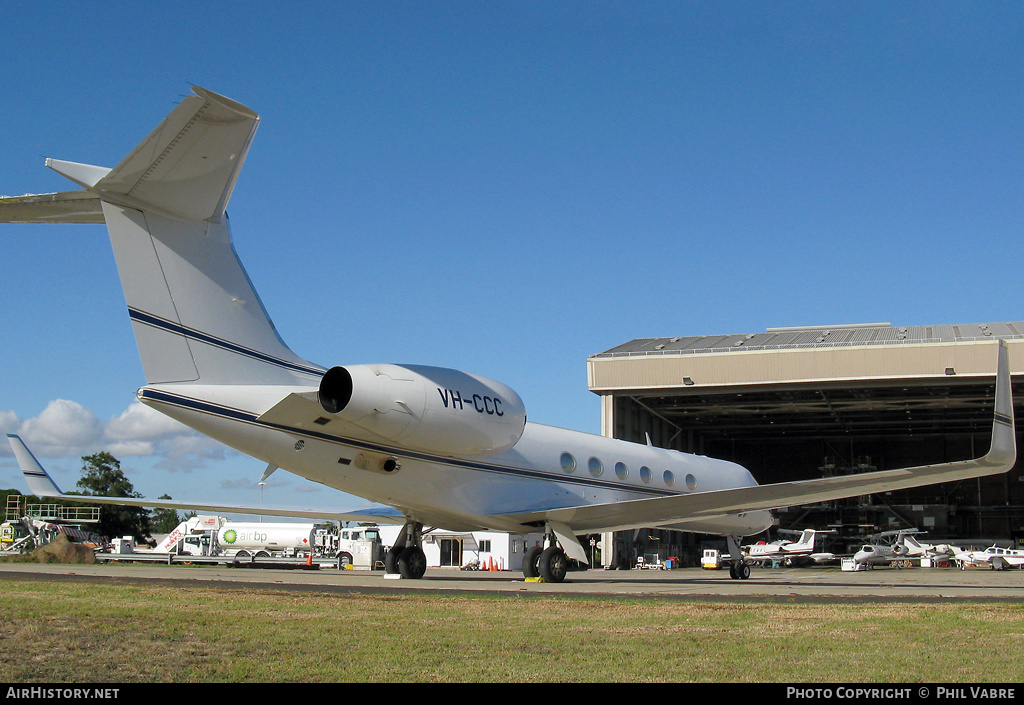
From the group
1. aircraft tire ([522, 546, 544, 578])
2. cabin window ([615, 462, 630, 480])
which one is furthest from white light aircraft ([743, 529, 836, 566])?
aircraft tire ([522, 546, 544, 578])

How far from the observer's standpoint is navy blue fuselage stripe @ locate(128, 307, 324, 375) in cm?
1153

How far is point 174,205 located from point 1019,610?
36.5 ft

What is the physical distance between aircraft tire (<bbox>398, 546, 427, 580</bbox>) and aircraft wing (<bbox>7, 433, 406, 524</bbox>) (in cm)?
71

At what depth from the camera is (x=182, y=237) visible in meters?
11.8

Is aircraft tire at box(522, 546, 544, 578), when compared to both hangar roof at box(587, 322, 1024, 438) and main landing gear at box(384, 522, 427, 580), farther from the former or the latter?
hangar roof at box(587, 322, 1024, 438)

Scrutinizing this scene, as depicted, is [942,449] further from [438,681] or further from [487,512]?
[438,681]

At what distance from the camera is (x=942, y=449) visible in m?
58.1

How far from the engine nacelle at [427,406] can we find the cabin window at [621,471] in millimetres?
4956

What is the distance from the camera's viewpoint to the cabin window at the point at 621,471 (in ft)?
63.5

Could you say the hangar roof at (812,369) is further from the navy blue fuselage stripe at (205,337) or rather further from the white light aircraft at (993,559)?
the navy blue fuselage stripe at (205,337)

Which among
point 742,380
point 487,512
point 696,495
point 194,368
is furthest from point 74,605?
point 742,380

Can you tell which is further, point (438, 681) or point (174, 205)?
point (174, 205)

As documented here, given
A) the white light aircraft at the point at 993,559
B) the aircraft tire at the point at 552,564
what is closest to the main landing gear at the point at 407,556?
the aircraft tire at the point at 552,564

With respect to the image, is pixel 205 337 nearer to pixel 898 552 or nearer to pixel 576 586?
pixel 576 586
